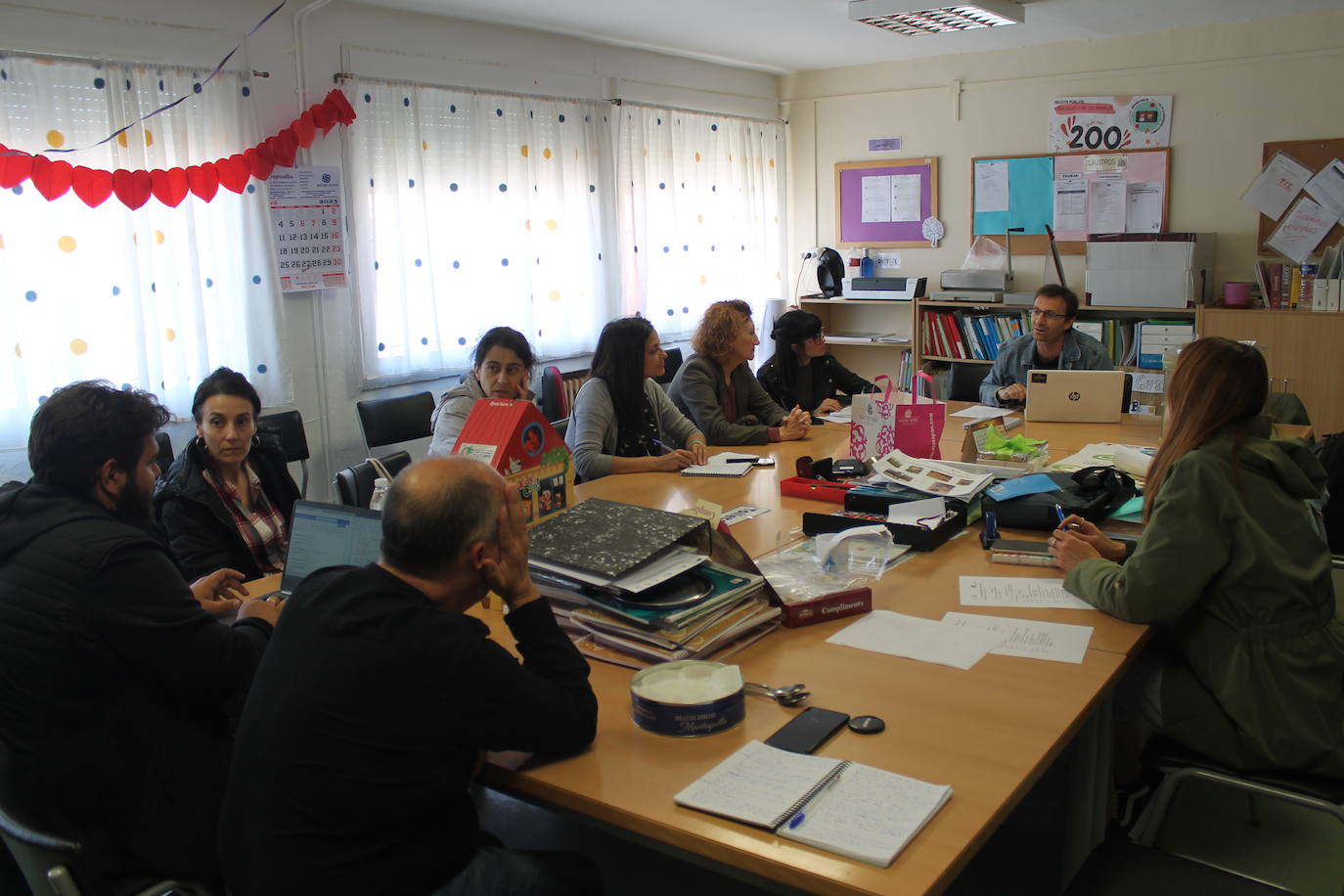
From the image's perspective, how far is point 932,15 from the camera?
5.16 m

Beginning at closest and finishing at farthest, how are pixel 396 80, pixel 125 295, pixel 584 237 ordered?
1. pixel 125 295
2. pixel 396 80
3. pixel 584 237

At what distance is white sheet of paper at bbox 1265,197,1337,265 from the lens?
18.1 ft

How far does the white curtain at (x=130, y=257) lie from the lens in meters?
3.64

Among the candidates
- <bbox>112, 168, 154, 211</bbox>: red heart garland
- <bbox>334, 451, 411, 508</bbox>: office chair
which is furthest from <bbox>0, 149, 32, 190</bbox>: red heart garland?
<bbox>334, 451, 411, 508</bbox>: office chair

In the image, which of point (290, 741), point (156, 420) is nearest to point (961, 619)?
point (290, 741)

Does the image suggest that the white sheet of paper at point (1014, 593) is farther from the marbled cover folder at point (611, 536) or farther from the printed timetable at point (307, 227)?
the printed timetable at point (307, 227)

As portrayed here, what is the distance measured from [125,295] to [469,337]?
164cm

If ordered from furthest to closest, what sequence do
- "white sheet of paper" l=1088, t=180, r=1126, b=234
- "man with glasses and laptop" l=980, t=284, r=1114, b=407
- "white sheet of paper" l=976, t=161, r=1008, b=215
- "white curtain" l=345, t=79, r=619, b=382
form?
"white sheet of paper" l=976, t=161, r=1008, b=215
"white sheet of paper" l=1088, t=180, r=1126, b=234
"white curtain" l=345, t=79, r=619, b=382
"man with glasses and laptop" l=980, t=284, r=1114, b=407

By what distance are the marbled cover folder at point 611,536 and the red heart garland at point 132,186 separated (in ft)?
8.60

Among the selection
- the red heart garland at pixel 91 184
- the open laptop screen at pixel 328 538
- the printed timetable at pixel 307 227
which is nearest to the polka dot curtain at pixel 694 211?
the printed timetable at pixel 307 227

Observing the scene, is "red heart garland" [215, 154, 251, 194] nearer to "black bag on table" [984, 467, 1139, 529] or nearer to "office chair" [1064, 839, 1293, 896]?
"black bag on table" [984, 467, 1139, 529]

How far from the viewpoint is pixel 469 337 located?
519 cm

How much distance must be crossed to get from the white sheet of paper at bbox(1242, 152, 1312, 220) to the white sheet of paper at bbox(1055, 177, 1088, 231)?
847mm

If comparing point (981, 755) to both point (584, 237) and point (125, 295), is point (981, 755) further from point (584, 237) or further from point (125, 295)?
point (584, 237)
